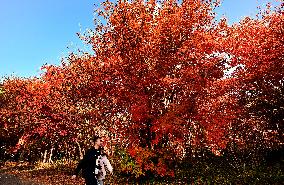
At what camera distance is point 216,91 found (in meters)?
21.5

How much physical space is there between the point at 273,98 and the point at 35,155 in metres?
33.7

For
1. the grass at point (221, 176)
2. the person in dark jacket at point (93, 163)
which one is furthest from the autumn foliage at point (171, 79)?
the person in dark jacket at point (93, 163)

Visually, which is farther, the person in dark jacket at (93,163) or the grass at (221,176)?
the grass at (221,176)

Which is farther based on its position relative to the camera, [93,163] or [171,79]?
[171,79]

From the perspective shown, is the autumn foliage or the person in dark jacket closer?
the person in dark jacket

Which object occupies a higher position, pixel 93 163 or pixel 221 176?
pixel 221 176

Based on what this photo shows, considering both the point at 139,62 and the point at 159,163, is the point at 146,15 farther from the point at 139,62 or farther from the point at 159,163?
the point at 159,163

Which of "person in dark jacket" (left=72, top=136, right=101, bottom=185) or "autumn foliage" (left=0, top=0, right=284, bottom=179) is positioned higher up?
"autumn foliage" (left=0, top=0, right=284, bottom=179)

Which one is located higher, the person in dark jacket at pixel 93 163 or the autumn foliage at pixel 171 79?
the autumn foliage at pixel 171 79

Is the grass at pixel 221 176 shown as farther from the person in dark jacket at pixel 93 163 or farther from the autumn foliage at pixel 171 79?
the person in dark jacket at pixel 93 163

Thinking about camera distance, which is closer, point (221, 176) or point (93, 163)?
point (93, 163)

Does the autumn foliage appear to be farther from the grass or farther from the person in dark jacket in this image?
the person in dark jacket

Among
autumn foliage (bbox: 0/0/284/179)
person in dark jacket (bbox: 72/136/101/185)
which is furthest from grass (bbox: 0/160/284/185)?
person in dark jacket (bbox: 72/136/101/185)

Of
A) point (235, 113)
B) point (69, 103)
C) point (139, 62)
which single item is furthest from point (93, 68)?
point (235, 113)
